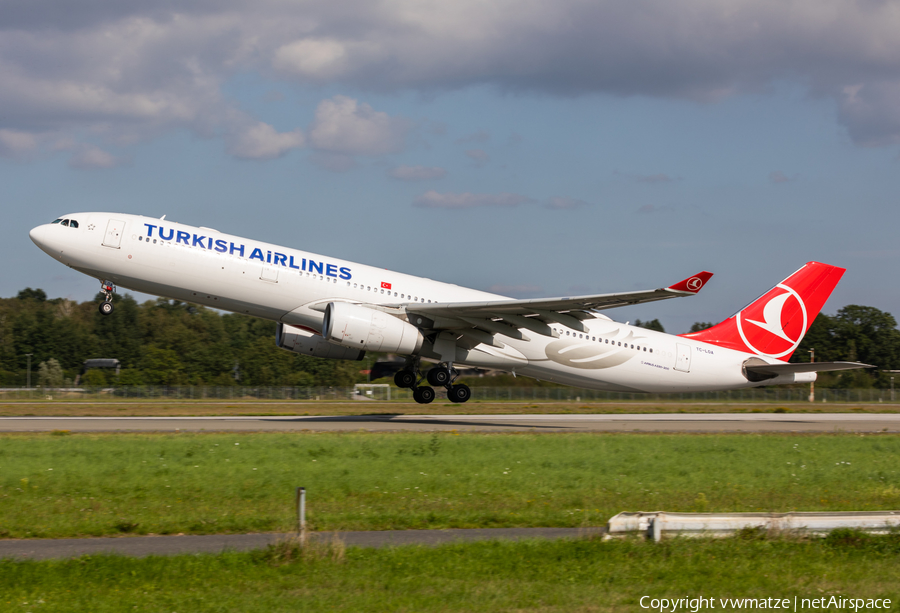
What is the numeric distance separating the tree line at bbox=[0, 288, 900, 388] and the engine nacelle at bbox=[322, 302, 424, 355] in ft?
170

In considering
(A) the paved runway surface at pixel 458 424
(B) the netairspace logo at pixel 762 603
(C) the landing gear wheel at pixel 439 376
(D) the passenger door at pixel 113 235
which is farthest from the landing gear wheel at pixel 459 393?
(B) the netairspace logo at pixel 762 603

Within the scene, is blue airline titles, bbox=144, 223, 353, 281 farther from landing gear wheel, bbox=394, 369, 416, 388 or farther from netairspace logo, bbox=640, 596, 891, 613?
netairspace logo, bbox=640, 596, 891, 613

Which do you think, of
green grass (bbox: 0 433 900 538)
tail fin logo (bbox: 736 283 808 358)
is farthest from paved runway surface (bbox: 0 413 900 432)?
green grass (bbox: 0 433 900 538)

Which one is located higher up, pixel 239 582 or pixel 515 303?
pixel 515 303

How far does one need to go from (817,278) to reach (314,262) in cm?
2322

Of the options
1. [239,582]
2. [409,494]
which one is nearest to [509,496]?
[409,494]

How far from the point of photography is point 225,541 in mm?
11367

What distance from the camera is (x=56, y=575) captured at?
920cm

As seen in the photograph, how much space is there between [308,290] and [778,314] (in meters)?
21.8

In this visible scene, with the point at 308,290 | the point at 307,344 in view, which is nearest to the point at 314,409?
the point at 307,344

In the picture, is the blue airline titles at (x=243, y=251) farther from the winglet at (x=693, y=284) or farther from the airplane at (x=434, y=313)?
the winglet at (x=693, y=284)

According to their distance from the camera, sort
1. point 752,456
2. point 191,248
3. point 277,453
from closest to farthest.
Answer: point 277,453 → point 752,456 → point 191,248

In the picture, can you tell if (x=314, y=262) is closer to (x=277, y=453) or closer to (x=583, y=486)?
(x=277, y=453)

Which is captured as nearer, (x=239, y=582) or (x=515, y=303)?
(x=239, y=582)
